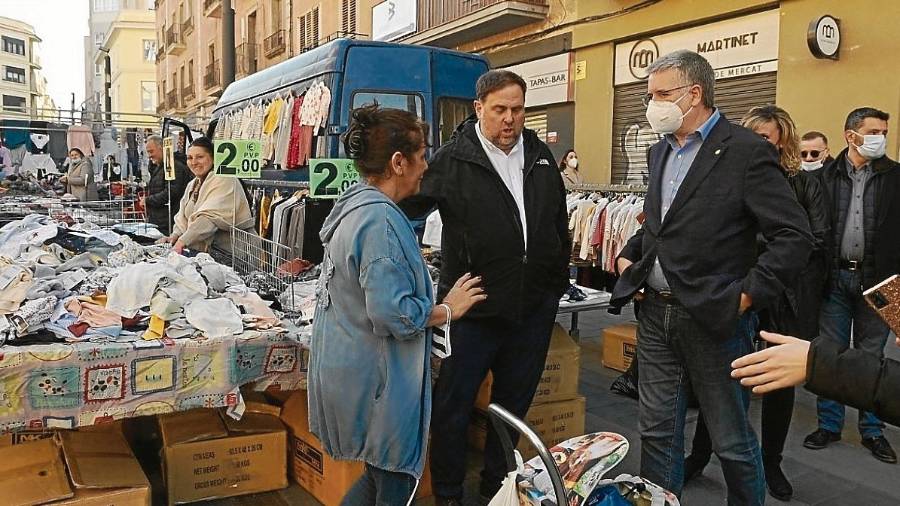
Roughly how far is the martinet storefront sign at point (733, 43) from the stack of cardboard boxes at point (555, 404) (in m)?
6.47

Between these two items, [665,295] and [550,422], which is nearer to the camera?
[665,295]

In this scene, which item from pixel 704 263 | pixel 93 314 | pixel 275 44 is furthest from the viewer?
pixel 275 44

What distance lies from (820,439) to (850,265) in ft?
3.29

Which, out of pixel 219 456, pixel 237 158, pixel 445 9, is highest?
pixel 445 9

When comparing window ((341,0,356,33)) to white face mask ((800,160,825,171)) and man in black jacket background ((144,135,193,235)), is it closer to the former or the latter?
man in black jacket background ((144,135,193,235))

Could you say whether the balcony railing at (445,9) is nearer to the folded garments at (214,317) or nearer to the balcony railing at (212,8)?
the folded garments at (214,317)

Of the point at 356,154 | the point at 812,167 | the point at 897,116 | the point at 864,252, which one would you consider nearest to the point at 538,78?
the point at 897,116

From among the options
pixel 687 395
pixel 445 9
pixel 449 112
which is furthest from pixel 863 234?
pixel 445 9

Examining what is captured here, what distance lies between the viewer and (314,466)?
351 cm

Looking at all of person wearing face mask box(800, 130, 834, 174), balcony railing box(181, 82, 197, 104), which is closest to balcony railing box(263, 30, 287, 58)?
balcony railing box(181, 82, 197, 104)

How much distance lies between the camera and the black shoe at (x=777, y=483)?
11.6 ft

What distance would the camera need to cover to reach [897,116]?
24.9 ft

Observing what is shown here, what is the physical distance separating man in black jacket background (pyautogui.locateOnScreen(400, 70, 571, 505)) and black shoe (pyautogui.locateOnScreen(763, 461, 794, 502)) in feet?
4.09

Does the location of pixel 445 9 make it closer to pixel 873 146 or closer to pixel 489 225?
pixel 873 146
